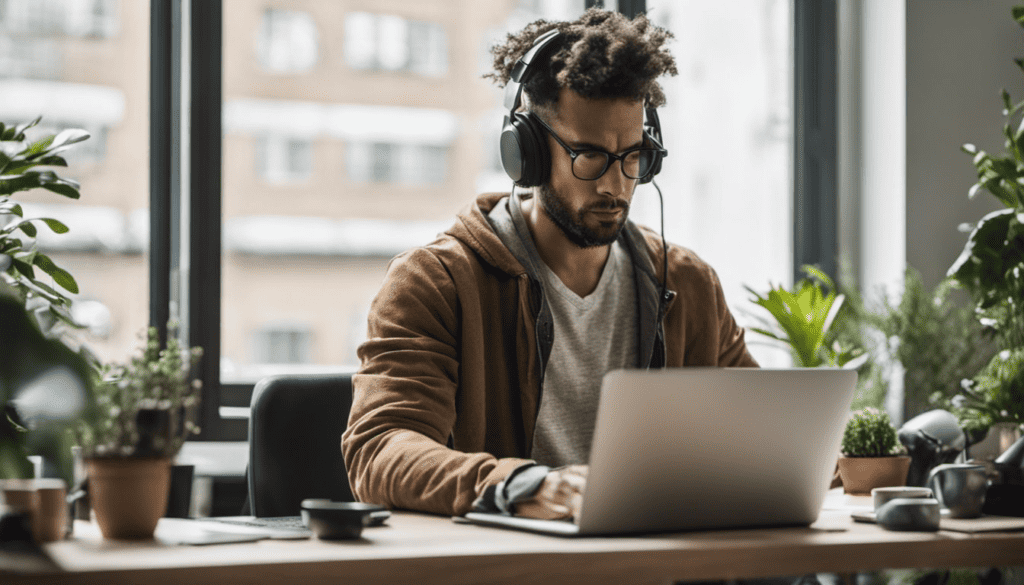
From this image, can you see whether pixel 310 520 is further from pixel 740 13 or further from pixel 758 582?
pixel 740 13

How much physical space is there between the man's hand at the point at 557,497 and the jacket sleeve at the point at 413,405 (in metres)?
0.07

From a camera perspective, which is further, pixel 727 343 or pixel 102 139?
pixel 102 139

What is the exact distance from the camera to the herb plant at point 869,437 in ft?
4.96

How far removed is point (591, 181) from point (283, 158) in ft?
4.55

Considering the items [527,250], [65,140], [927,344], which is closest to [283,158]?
[65,140]

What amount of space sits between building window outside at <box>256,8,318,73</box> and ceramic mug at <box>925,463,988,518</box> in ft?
7.10

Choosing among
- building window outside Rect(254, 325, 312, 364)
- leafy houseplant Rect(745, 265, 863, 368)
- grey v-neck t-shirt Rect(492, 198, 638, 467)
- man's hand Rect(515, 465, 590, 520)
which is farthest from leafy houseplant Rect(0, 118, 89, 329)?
leafy houseplant Rect(745, 265, 863, 368)

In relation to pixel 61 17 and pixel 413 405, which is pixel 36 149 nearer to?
pixel 413 405

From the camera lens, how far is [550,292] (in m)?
1.84

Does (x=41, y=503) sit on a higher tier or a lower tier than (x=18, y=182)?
lower

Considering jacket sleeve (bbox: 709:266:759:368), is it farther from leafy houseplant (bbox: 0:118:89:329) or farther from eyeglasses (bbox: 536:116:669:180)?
leafy houseplant (bbox: 0:118:89:329)

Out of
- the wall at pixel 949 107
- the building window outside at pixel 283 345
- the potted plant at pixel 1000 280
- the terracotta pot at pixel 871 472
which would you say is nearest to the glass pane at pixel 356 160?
the building window outside at pixel 283 345

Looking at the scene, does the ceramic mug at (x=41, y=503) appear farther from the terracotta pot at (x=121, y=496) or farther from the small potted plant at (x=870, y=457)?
the small potted plant at (x=870, y=457)

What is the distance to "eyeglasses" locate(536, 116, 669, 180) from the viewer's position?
170 centimetres
